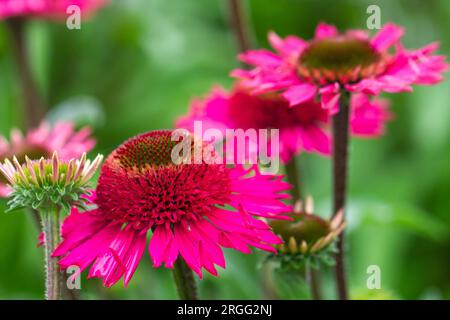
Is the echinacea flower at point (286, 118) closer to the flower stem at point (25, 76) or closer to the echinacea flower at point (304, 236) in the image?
the echinacea flower at point (304, 236)

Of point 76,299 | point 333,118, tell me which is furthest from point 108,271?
point 333,118

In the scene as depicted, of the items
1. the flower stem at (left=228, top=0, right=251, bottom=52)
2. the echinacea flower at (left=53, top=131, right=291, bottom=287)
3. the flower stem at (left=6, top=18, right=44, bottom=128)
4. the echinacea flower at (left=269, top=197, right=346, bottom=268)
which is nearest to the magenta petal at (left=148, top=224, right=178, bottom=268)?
the echinacea flower at (left=53, top=131, right=291, bottom=287)

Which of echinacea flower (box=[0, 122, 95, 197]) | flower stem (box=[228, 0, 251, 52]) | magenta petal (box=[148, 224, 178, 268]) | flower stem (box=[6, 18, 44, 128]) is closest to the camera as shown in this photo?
magenta petal (box=[148, 224, 178, 268])

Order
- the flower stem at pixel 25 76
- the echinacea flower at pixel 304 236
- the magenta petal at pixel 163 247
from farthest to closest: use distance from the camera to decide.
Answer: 1. the flower stem at pixel 25 76
2. the echinacea flower at pixel 304 236
3. the magenta petal at pixel 163 247

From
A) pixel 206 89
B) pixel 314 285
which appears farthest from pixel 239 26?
pixel 206 89

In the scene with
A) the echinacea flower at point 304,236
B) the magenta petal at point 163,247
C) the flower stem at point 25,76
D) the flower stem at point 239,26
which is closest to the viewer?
the magenta petal at point 163,247

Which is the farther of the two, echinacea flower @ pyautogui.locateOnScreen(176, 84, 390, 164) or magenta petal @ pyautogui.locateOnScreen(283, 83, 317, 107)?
echinacea flower @ pyautogui.locateOnScreen(176, 84, 390, 164)

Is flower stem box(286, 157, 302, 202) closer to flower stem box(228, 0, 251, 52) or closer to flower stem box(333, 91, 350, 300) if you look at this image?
flower stem box(333, 91, 350, 300)

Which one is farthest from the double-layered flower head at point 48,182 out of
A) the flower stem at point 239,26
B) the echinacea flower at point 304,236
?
the flower stem at point 239,26

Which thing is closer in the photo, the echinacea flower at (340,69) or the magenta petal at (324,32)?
the echinacea flower at (340,69)
